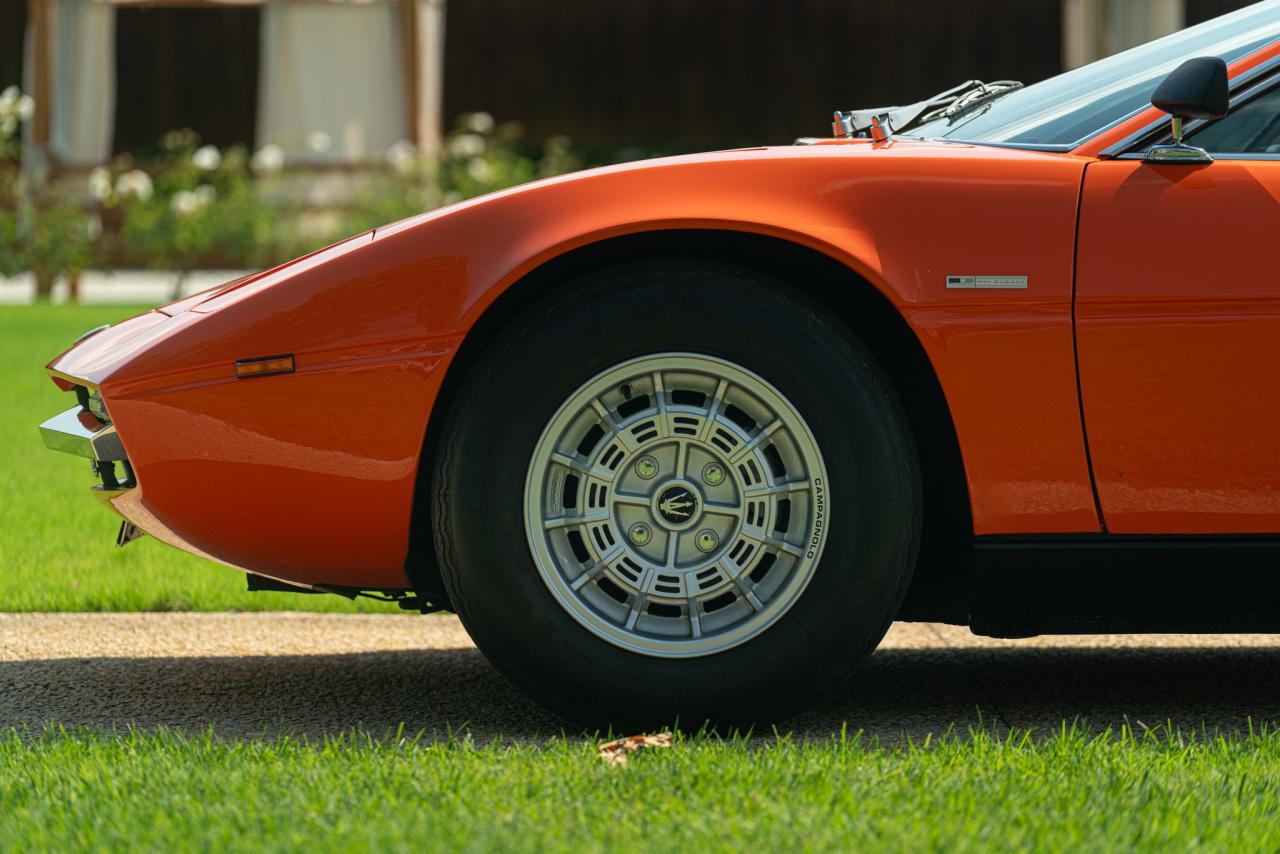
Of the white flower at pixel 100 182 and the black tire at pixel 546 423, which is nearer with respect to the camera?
the black tire at pixel 546 423

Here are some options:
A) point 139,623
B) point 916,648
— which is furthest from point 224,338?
point 916,648

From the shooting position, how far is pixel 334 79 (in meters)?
14.8

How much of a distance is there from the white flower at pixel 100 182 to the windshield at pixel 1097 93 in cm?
1094

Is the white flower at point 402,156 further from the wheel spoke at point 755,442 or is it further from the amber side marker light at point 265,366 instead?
the wheel spoke at point 755,442

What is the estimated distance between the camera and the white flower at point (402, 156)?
13750 millimetres

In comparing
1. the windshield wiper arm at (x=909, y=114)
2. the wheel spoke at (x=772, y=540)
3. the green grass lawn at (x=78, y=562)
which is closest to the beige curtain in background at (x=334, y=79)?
the green grass lawn at (x=78, y=562)

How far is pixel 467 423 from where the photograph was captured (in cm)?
307

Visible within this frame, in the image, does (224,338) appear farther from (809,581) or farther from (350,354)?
(809,581)

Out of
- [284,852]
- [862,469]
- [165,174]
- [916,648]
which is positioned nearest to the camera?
[284,852]

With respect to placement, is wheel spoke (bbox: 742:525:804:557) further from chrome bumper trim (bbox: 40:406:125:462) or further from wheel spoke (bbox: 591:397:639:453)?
chrome bumper trim (bbox: 40:406:125:462)

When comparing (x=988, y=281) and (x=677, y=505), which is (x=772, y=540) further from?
(x=988, y=281)

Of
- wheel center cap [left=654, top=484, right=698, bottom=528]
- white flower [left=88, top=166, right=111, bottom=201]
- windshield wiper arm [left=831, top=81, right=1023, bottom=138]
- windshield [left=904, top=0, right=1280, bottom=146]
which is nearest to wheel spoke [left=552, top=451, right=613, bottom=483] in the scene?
wheel center cap [left=654, top=484, right=698, bottom=528]

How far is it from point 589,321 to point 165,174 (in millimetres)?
12107

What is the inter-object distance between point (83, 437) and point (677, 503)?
118 centimetres
